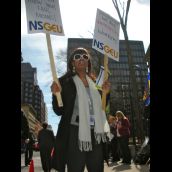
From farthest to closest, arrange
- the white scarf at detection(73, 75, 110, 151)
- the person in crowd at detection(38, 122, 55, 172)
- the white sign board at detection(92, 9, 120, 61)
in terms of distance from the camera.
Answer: the person in crowd at detection(38, 122, 55, 172), the white sign board at detection(92, 9, 120, 61), the white scarf at detection(73, 75, 110, 151)

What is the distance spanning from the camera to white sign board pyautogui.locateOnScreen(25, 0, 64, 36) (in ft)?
16.6

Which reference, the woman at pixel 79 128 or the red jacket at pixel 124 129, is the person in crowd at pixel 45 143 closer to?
the red jacket at pixel 124 129

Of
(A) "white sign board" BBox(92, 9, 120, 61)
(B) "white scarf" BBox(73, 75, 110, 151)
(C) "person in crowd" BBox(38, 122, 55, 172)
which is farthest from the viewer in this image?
(C) "person in crowd" BBox(38, 122, 55, 172)

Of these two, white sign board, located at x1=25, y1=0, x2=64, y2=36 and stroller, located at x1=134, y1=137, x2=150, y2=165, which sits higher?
white sign board, located at x1=25, y1=0, x2=64, y2=36

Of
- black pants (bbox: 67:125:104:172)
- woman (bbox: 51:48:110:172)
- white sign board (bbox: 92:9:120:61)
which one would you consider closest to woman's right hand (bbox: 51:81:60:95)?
woman (bbox: 51:48:110:172)

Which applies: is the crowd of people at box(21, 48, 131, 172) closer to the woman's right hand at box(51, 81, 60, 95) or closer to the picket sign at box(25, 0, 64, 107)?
the woman's right hand at box(51, 81, 60, 95)

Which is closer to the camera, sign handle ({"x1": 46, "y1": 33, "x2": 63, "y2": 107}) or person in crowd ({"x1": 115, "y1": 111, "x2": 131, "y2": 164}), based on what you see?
sign handle ({"x1": 46, "y1": 33, "x2": 63, "y2": 107})

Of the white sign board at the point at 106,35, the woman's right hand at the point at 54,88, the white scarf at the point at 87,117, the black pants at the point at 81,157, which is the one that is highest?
the white sign board at the point at 106,35

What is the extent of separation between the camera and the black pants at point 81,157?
457cm

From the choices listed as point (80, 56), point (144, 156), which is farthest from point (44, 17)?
point (144, 156)

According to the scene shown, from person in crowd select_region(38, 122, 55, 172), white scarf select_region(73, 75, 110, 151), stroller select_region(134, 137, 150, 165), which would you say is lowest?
stroller select_region(134, 137, 150, 165)

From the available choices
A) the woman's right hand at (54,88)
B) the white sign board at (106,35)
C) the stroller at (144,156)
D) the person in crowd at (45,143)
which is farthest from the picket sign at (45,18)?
the stroller at (144,156)
